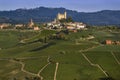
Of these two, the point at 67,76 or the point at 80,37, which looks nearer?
the point at 67,76

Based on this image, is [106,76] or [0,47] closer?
[106,76]

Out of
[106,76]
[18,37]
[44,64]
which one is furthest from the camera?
[18,37]

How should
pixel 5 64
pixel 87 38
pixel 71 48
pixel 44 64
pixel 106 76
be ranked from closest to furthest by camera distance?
pixel 106 76 < pixel 44 64 < pixel 5 64 < pixel 71 48 < pixel 87 38

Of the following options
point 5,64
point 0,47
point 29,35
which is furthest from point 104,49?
point 29,35

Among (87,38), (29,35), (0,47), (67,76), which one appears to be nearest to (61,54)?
(67,76)

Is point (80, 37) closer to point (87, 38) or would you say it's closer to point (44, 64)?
point (87, 38)

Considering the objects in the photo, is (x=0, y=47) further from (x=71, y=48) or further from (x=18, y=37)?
(x=71, y=48)
